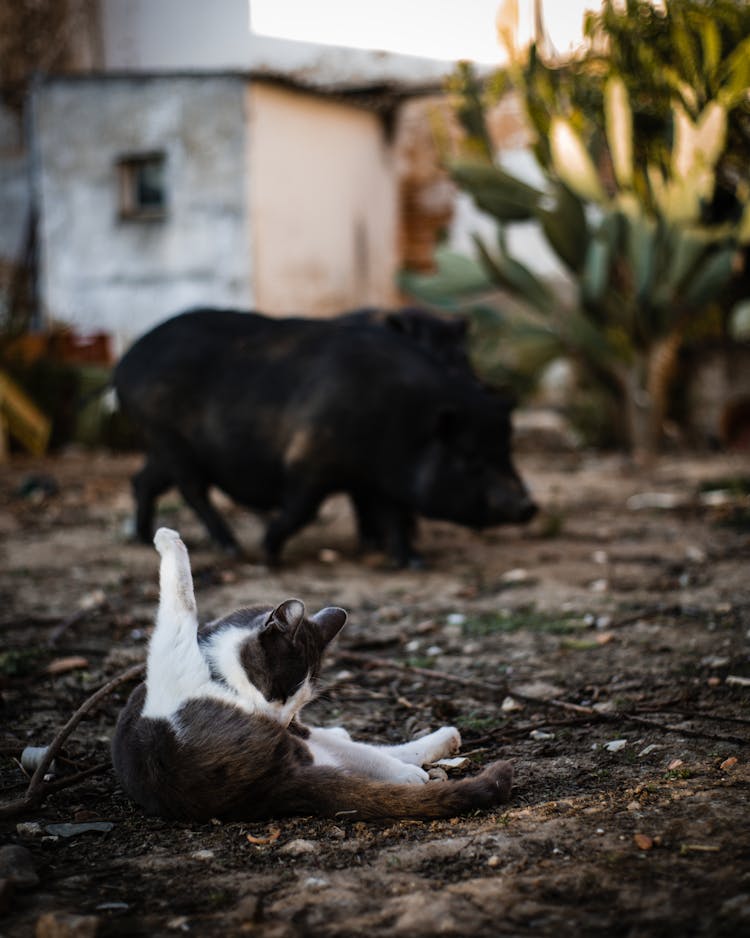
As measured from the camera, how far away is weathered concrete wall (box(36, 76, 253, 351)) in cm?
1216

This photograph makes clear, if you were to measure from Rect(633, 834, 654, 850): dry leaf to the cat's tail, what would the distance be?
0.41m

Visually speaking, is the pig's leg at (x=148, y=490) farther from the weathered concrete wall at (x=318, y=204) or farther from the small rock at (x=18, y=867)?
the weathered concrete wall at (x=318, y=204)

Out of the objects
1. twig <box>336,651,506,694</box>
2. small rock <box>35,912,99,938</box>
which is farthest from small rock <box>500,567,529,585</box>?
small rock <box>35,912,99,938</box>

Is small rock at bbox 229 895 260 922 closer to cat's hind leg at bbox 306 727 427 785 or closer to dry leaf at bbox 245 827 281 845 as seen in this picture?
dry leaf at bbox 245 827 281 845

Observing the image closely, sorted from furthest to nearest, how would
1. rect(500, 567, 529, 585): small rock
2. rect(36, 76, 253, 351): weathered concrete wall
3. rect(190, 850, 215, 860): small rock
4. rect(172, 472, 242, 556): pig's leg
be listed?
rect(36, 76, 253, 351): weathered concrete wall, rect(172, 472, 242, 556): pig's leg, rect(500, 567, 529, 585): small rock, rect(190, 850, 215, 860): small rock

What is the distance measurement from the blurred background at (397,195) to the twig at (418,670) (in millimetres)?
5154

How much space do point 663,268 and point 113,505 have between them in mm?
4529

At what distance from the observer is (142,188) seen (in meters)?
12.9

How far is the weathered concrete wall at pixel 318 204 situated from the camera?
12352mm

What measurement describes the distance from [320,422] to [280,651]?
2849mm

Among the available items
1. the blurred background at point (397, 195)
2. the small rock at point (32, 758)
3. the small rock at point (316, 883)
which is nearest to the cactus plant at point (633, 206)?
the blurred background at point (397, 195)

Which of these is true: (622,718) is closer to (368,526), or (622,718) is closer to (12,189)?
(368,526)

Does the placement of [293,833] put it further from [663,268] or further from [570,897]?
[663,268]

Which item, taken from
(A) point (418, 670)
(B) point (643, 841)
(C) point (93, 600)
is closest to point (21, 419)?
(C) point (93, 600)
